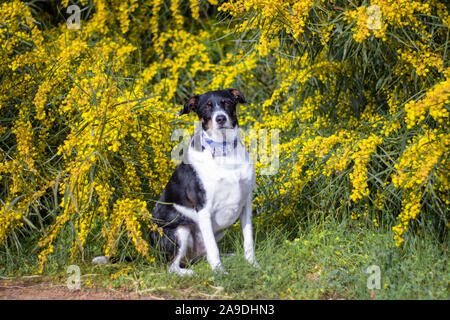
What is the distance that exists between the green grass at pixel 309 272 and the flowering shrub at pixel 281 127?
0.54ft

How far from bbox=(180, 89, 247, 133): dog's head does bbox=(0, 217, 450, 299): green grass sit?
36.6 inches

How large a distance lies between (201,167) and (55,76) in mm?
1587

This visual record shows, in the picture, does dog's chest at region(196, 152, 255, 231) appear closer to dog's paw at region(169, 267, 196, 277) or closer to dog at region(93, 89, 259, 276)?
dog at region(93, 89, 259, 276)

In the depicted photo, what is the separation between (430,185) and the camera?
3150 millimetres

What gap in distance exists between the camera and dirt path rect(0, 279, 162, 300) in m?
3.27

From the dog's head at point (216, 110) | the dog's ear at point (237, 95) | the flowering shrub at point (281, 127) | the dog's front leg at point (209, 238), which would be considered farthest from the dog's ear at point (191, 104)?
the dog's front leg at point (209, 238)

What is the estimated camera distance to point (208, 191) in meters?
3.53

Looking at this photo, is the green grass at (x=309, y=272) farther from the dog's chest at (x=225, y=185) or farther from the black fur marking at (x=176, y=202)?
the dog's chest at (x=225, y=185)

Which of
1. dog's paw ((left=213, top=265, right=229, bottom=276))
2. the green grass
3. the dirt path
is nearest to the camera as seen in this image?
the green grass

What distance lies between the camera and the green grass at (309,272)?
3.16 metres

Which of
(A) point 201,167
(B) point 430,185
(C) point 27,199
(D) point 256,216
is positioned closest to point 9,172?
(C) point 27,199

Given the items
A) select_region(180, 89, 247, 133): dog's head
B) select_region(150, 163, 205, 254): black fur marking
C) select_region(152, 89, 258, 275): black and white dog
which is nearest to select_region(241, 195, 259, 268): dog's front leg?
select_region(152, 89, 258, 275): black and white dog

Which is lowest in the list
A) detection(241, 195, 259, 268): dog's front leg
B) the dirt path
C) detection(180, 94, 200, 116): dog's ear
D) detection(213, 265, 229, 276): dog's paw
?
the dirt path

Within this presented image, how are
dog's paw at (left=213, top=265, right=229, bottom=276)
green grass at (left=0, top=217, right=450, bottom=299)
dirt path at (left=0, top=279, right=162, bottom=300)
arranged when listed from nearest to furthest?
green grass at (left=0, top=217, right=450, bottom=299) < dirt path at (left=0, top=279, right=162, bottom=300) < dog's paw at (left=213, top=265, right=229, bottom=276)
